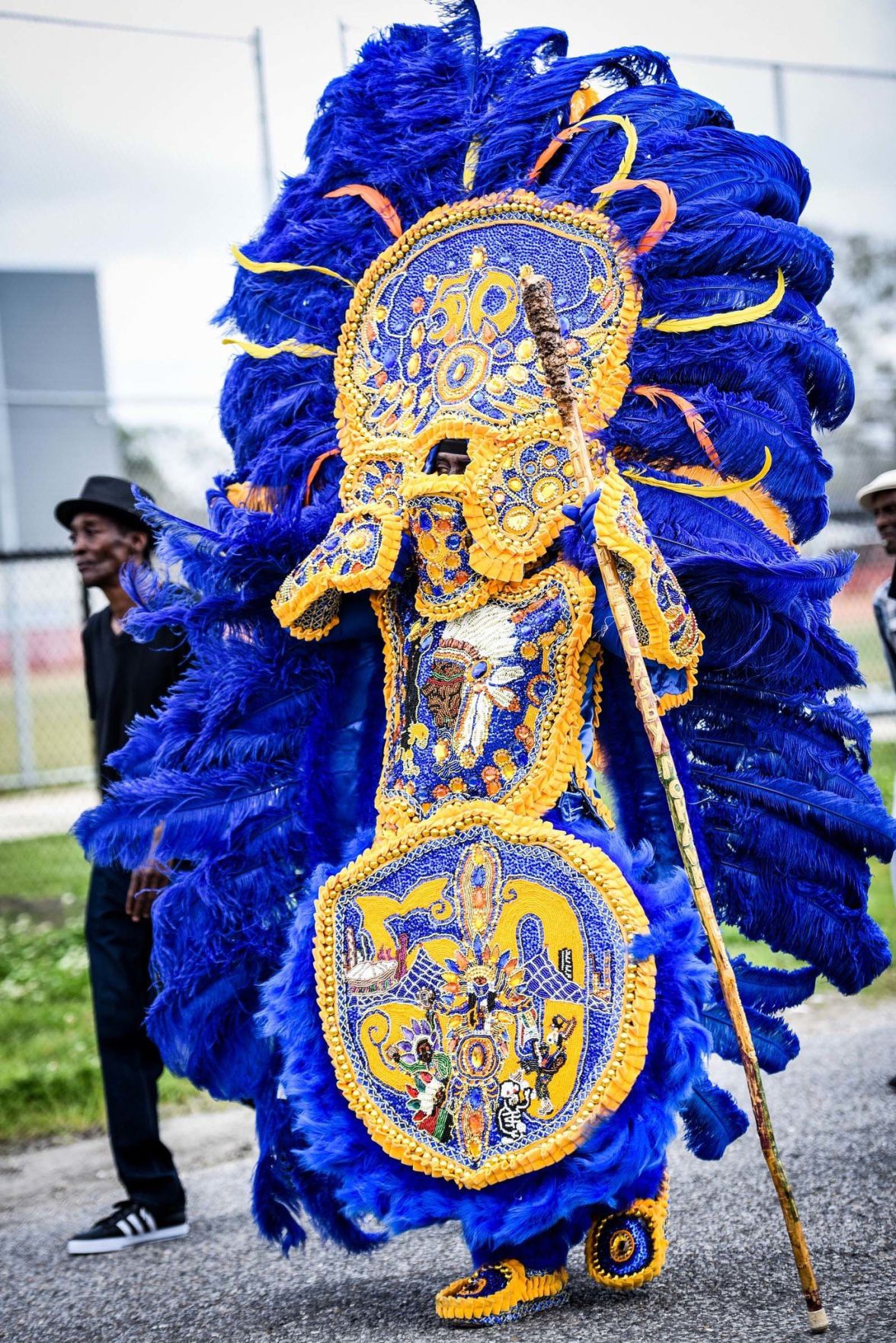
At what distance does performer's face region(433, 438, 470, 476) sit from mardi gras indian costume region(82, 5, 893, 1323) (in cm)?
2

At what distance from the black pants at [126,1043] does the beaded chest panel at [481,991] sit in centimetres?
108

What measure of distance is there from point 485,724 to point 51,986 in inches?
162

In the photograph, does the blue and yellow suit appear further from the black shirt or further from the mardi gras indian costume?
the black shirt

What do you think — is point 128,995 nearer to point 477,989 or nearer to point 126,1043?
point 126,1043

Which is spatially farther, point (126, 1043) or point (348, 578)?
point (126, 1043)

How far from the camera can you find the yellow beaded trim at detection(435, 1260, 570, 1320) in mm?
2951

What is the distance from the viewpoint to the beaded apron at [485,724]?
9.70 ft

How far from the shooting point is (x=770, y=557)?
320cm

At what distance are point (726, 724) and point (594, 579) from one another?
0.58 meters

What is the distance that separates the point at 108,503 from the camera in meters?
4.27

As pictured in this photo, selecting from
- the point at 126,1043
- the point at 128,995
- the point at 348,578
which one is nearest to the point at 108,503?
the point at 348,578

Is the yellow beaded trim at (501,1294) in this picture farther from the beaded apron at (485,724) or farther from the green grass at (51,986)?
the green grass at (51,986)

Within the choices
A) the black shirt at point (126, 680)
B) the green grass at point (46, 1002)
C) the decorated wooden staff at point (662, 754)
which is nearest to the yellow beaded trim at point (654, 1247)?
the decorated wooden staff at point (662, 754)

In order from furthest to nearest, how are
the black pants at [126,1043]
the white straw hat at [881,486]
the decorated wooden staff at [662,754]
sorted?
the white straw hat at [881,486]
the black pants at [126,1043]
the decorated wooden staff at [662,754]
